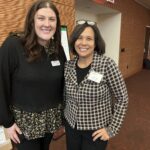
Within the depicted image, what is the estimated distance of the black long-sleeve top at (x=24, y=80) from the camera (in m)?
1.36

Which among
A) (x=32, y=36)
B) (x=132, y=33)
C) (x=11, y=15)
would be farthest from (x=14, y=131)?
(x=132, y=33)

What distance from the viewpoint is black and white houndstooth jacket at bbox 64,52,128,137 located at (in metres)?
1.43

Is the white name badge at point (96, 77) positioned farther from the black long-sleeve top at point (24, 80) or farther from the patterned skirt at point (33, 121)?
the patterned skirt at point (33, 121)

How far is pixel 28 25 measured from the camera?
4.64 feet

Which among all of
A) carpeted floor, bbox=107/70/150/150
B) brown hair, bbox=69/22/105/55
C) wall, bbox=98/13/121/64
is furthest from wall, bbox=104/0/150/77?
brown hair, bbox=69/22/105/55

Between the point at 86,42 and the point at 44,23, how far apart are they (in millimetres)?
317

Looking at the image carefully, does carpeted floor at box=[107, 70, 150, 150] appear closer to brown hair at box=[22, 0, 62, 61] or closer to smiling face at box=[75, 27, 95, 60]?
smiling face at box=[75, 27, 95, 60]

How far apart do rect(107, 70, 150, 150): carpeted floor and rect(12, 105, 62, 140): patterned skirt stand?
5.38 ft

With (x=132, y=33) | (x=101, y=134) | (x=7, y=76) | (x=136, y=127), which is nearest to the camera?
(x=7, y=76)

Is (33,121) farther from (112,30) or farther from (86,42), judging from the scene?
(112,30)

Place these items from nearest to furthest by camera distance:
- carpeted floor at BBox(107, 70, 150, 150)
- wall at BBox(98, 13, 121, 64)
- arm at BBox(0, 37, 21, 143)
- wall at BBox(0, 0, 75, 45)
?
arm at BBox(0, 37, 21, 143), wall at BBox(0, 0, 75, 45), carpeted floor at BBox(107, 70, 150, 150), wall at BBox(98, 13, 121, 64)

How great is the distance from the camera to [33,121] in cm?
146

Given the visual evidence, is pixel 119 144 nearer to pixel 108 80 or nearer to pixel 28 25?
pixel 108 80

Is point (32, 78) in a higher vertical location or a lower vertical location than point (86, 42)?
lower
